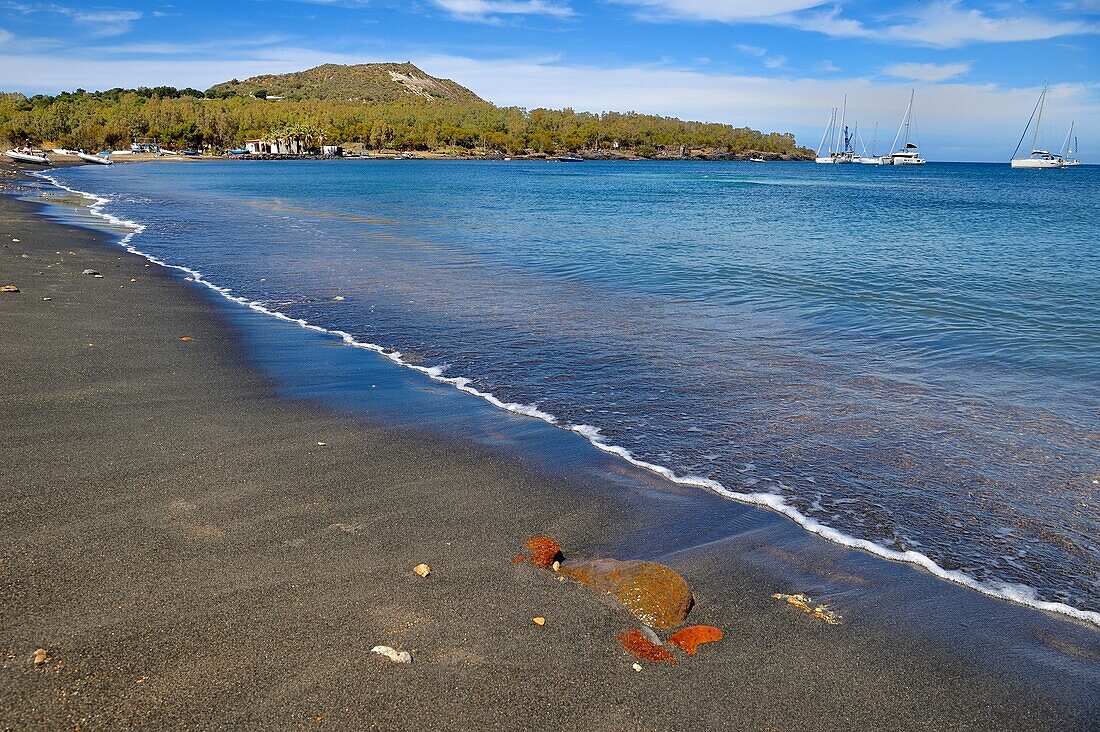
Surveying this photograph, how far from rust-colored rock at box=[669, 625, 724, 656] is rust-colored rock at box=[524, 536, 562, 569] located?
3.22 ft

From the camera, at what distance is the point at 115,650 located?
3.54m

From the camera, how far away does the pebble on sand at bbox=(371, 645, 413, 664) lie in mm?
3602

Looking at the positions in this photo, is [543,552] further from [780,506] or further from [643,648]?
[780,506]

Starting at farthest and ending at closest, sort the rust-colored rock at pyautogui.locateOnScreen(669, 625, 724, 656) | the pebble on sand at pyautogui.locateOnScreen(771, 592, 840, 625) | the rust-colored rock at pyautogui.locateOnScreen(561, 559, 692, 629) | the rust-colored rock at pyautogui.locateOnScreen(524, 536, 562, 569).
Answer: the rust-colored rock at pyautogui.locateOnScreen(524, 536, 562, 569)
the pebble on sand at pyautogui.locateOnScreen(771, 592, 840, 625)
the rust-colored rock at pyautogui.locateOnScreen(561, 559, 692, 629)
the rust-colored rock at pyautogui.locateOnScreen(669, 625, 724, 656)

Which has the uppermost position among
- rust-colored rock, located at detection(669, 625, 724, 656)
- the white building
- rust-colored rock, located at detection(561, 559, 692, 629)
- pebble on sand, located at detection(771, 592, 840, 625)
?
the white building

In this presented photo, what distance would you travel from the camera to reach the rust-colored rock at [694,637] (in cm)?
387

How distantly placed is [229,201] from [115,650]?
44.5 metres

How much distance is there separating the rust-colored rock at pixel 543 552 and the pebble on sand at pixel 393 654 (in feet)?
3.86

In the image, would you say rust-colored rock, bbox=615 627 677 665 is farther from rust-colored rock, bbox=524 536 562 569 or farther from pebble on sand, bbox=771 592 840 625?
pebble on sand, bbox=771 592 840 625

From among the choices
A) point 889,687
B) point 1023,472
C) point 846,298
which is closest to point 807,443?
point 1023,472

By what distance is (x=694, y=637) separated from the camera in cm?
394

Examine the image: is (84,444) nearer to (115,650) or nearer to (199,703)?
(115,650)

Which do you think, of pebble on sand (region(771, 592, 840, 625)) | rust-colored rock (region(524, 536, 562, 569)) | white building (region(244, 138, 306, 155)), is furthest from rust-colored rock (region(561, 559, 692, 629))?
white building (region(244, 138, 306, 155))

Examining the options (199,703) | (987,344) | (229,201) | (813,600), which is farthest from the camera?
(229,201)
